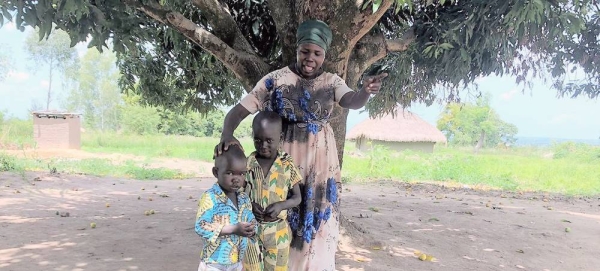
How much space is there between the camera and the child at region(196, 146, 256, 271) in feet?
6.21

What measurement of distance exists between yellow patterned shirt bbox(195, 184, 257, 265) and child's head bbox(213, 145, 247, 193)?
64 mm

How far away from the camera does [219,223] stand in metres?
1.92

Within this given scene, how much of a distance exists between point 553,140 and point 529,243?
26.0m

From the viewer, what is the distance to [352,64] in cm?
418

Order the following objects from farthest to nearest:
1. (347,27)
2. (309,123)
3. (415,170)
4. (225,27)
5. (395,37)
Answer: (415,170)
(395,37)
(225,27)
(347,27)
(309,123)

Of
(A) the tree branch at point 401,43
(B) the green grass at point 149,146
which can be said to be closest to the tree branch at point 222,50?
(A) the tree branch at point 401,43

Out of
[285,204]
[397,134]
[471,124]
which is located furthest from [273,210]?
[471,124]

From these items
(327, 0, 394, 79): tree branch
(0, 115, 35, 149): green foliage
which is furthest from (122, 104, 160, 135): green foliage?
(327, 0, 394, 79): tree branch

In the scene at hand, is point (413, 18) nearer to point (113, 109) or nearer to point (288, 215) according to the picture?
point (288, 215)

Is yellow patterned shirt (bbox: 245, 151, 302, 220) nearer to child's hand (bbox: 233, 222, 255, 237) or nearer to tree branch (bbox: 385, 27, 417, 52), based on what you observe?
child's hand (bbox: 233, 222, 255, 237)

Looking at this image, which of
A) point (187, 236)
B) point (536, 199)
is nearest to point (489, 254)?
point (187, 236)

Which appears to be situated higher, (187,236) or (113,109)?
(113,109)

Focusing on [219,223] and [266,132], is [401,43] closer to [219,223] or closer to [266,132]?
[266,132]

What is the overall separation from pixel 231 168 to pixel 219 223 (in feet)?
0.85
